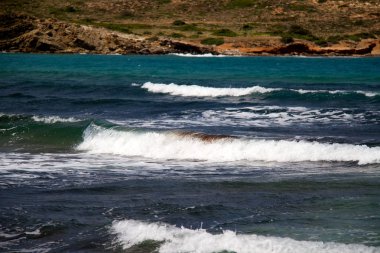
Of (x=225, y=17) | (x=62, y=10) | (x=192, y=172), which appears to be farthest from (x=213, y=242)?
(x=62, y=10)

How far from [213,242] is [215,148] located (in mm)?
9266

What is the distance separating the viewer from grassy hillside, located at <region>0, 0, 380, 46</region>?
294 ft

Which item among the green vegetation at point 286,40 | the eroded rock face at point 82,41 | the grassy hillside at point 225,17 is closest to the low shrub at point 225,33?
the grassy hillside at point 225,17

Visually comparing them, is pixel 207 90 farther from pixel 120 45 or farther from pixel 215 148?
pixel 120 45

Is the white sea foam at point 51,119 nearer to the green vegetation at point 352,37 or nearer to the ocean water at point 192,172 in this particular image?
the ocean water at point 192,172

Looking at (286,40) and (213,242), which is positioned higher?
(286,40)

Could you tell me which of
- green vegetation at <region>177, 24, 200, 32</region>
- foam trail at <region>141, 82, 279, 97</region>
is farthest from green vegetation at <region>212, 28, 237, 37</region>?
foam trail at <region>141, 82, 279, 97</region>

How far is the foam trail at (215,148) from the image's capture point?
17.3 meters

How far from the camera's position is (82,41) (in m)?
83.6

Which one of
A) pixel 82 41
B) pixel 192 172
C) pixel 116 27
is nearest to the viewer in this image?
pixel 192 172

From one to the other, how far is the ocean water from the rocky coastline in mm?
46599

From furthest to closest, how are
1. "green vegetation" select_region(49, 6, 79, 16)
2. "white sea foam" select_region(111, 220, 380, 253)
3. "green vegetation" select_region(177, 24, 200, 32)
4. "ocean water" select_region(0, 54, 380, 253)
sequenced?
"green vegetation" select_region(49, 6, 79, 16) → "green vegetation" select_region(177, 24, 200, 32) → "ocean water" select_region(0, 54, 380, 253) → "white sea foam" select_region(111, 220, 380, 253)

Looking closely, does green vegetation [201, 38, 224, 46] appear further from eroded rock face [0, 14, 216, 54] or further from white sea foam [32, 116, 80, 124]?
white sea foam [32, 116, 80, 124]

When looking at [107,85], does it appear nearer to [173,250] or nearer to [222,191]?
[222,191]
